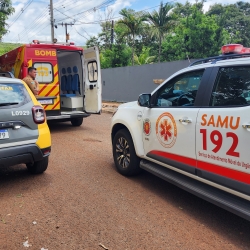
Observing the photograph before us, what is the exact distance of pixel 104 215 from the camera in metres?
3.39

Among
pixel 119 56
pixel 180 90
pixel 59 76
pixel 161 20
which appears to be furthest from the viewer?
pixel 119 56

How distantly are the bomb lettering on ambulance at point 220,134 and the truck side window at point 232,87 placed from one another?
189 mm

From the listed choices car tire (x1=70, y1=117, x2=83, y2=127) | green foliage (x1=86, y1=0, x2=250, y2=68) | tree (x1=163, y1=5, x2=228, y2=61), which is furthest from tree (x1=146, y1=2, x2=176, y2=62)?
car tire (x1=70, y1=117, x2=83, y2=127)

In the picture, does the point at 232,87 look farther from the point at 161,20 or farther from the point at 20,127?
the point at 161,20

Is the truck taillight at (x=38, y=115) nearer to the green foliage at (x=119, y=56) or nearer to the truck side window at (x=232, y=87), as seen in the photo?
the truck side window at (x=232, y=87)

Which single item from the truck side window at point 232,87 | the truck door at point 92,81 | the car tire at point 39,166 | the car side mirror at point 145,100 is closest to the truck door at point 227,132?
the truck side window at point 232,87

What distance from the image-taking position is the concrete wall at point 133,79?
13.6 metres

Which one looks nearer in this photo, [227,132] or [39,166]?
[227,132]

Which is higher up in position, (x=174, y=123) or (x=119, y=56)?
(x=119, y=56)

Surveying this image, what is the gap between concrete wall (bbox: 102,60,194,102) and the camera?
44.5 feet

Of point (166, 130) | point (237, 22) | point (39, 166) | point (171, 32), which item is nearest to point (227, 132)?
point (166, 130)

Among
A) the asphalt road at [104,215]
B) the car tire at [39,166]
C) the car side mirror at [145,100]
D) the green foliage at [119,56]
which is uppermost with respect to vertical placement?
the green foliage at [119,56]

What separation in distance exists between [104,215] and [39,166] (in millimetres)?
1735

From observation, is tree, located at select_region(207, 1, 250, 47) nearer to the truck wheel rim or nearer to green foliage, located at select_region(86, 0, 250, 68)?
green foliage, located at select_region(86, 0, 250, 68)
